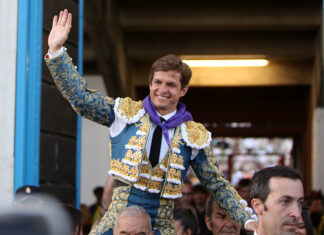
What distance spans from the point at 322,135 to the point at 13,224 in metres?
12.0

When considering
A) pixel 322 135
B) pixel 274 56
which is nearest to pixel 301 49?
pixel 274 56

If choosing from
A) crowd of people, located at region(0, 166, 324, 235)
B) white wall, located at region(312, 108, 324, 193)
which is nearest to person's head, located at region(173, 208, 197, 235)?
crowd of people, located at region(0, 166, 324, 235)

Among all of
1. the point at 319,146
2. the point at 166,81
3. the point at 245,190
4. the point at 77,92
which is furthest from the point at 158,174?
the point at 319,146

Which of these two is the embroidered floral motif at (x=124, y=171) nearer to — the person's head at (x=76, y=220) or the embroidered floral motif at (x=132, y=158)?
the embroidered floral motif at (x=132, y=158)

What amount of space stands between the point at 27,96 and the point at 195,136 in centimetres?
183

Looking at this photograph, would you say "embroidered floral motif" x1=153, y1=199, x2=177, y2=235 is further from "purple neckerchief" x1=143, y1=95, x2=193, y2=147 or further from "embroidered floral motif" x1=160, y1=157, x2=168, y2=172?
"purple neckerchief" x1=143, y1=95, x2=193, y2=147

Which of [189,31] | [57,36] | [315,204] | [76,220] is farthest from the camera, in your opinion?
[189,31]

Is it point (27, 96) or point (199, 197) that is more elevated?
point (27, 96)

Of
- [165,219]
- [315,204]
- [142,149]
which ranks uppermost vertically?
[142,149]

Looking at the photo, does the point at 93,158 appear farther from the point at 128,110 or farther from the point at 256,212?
the point at 256,212

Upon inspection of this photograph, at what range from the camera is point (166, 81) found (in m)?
2.92

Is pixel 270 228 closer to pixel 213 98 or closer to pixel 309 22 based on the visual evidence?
pixel 309 22

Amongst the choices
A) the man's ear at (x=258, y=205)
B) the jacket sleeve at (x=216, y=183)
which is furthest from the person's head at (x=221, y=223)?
the man's ear at (x=258, y=205)

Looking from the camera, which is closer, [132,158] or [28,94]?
[132,158]
